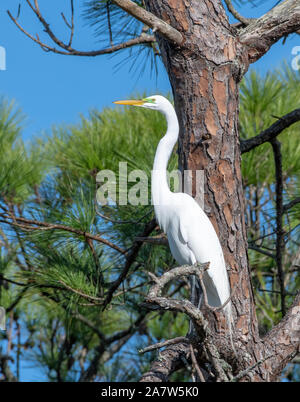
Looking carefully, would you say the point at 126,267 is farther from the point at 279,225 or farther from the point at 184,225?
the point at 279,225

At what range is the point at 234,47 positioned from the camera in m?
1.25

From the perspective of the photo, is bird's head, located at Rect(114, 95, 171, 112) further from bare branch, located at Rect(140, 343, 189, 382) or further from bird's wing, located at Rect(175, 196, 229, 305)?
bare branch, located at Rect(140, 343, 189, 382)

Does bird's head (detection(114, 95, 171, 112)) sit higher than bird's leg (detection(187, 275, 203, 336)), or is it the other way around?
bird's head (detection(114, 95, 171, 112))

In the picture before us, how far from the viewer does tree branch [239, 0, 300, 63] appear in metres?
1.28

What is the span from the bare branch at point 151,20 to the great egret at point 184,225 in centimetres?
13

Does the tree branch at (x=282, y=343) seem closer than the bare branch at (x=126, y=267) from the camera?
Yes

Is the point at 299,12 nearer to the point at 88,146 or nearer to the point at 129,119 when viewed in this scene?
the point at 88,146

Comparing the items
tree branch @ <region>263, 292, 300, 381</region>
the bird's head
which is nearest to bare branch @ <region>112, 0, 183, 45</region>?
the bird's head

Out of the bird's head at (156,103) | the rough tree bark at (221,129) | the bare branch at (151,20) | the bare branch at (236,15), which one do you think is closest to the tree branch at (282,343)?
the rough tree bark at (221,129)

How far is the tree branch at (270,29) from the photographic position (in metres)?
1.28

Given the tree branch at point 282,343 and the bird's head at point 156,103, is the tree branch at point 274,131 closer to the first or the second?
the bird's head at point 156,103

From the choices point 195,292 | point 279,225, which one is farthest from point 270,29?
point 195,292

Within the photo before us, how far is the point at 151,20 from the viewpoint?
3.64 feet

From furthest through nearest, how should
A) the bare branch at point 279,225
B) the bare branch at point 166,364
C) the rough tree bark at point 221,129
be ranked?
the bare branch at point 279,225, the rough tree bark at point 221,129, the bare branch at point 166,364
